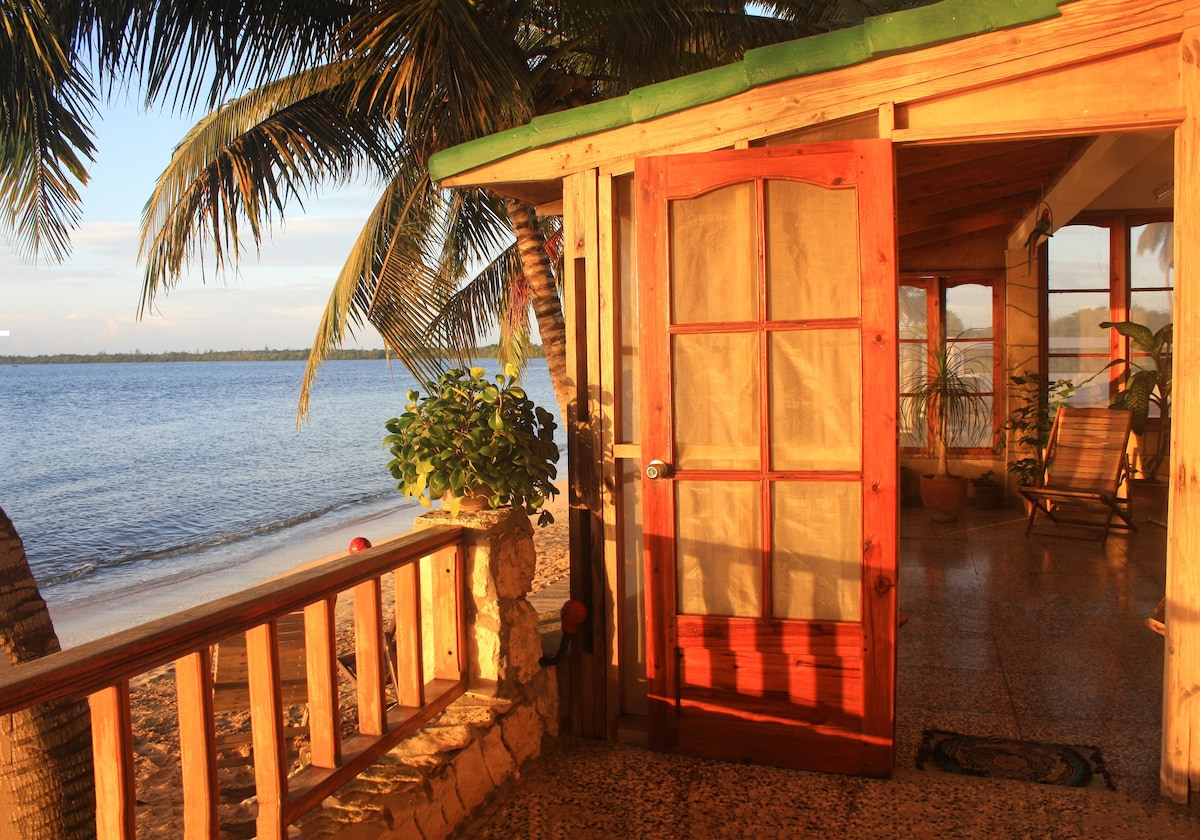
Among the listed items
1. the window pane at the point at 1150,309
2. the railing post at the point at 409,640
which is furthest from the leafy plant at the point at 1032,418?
the railing post at the point at 409,640

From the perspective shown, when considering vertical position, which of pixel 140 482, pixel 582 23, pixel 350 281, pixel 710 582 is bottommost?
pixel 140 482

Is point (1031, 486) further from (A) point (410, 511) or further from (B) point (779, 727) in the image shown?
(A) point (410, 511)

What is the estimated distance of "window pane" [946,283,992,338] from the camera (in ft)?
26.2

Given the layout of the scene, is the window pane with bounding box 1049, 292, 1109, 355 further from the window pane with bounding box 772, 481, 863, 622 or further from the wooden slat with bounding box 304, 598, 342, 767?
the wooden slat with bounding box 304, 598, 342, 767

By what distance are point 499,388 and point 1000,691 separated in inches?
97.4

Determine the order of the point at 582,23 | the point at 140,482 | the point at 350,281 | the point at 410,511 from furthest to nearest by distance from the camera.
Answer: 1. the point at 140,482
2. the point at 410,511
3. the point at 350,281
4. the point at 582,23

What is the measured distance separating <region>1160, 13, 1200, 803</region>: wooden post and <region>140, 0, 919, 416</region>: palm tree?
4.06 m

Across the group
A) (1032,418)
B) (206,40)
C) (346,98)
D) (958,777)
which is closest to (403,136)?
(346,98)

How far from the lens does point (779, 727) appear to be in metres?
3.04

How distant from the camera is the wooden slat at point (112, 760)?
1.75m

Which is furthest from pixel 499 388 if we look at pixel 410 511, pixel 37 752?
pixel 410 511

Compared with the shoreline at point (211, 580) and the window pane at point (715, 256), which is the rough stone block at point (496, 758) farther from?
the shoreline at point (211, 580)

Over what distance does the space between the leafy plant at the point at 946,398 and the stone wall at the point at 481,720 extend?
537 centimetres

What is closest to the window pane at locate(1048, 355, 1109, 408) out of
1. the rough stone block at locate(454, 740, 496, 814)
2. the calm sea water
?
the rough stone block at locate(454, 740, 496, 814)
